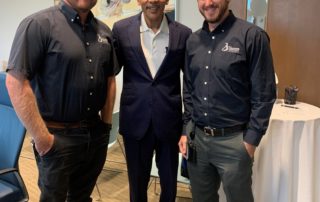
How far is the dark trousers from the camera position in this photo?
1.88m

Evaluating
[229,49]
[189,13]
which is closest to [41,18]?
[229,49]

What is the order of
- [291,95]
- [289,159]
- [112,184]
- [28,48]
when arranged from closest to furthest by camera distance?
[28,48] < [289,159] < [291,95] < [112,184]

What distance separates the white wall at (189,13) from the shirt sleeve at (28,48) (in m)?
2.10

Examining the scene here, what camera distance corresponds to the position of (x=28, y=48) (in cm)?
141

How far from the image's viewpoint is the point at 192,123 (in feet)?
5.75

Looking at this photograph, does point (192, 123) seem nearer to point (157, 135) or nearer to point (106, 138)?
point (157, 135)

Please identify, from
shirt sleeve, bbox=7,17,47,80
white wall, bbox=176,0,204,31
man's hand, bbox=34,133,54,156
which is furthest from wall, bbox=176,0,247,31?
man's hand, bbox=34,133,54,156

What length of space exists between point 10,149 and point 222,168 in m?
1.13

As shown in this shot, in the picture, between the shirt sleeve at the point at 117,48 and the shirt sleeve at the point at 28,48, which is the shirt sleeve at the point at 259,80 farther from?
the shirt sleeve at the point at 28,48

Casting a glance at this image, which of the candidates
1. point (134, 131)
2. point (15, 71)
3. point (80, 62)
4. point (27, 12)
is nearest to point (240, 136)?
point (134, 131)

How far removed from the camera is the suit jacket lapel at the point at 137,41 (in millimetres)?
1768

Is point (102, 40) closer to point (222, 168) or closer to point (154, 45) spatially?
point (154, 45)

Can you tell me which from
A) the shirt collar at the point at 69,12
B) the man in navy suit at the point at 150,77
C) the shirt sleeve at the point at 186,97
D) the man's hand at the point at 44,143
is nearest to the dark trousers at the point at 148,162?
the man in navy suit at the point at 150,77

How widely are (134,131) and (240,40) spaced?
77 cm
